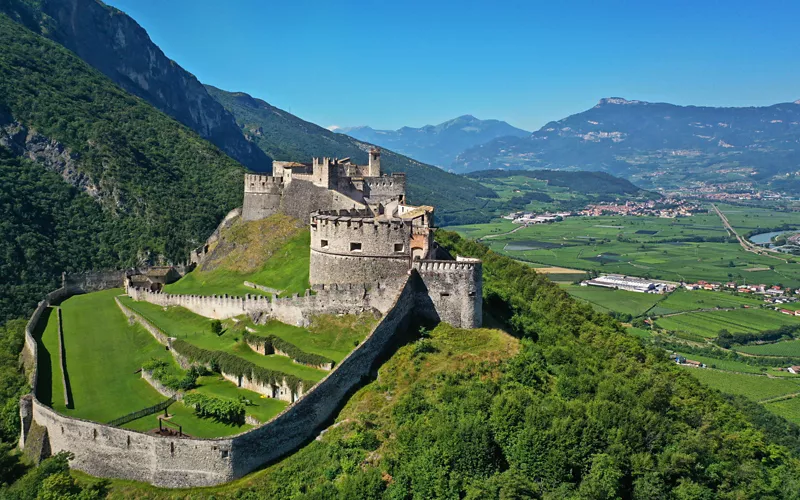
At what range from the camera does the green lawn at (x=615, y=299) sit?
110688 mm

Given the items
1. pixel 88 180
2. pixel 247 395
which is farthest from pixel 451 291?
pixel 88 180

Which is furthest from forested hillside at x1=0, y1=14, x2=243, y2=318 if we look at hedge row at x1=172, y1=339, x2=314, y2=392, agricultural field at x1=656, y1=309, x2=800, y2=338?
agricultural field at x1=656, y1=309, x2=800, y2=338

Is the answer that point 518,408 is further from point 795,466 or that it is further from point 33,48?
point 33,48

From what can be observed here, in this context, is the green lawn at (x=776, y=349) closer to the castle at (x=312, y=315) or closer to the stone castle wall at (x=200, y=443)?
the castle at (x=312, y=315)

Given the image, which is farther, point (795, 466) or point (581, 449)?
point (795, 466)

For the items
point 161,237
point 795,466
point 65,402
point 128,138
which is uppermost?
point 128,138

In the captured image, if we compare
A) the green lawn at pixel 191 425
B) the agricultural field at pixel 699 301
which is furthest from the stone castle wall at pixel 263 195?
the agricultural field at pixel 699 301

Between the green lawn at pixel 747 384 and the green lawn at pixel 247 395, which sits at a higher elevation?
the green lawn at pixel 247 395

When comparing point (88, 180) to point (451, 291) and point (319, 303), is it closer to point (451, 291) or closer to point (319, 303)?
point (319, 303)

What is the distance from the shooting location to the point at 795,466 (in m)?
44.7

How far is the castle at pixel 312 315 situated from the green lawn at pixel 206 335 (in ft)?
2.53

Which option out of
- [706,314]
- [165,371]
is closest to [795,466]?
[165,371]

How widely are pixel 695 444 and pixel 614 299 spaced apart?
8666cm

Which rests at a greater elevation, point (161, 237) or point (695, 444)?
point (161, 237)
